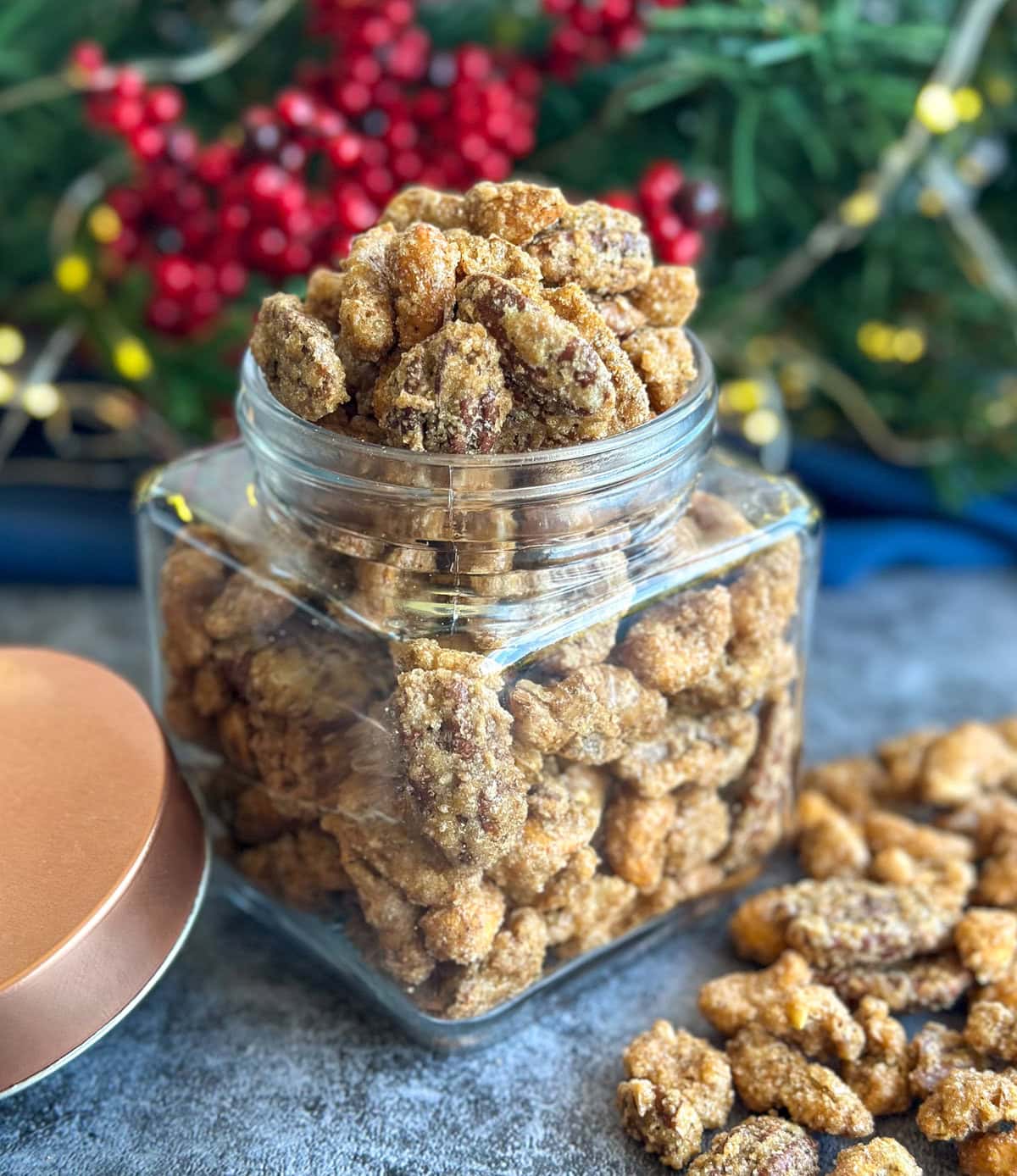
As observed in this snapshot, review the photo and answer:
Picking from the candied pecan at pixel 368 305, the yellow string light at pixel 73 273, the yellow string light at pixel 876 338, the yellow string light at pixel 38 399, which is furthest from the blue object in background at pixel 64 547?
the yellow string light at pixel 876 338

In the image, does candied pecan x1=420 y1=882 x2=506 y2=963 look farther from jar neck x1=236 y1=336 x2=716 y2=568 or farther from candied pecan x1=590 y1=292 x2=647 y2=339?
candied pecan x1=590 y1=292 x2=647 y2=339

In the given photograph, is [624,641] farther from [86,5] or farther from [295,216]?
[86,5]

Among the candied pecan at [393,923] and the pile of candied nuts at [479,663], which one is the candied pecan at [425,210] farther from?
the candied pecan at [393,923]

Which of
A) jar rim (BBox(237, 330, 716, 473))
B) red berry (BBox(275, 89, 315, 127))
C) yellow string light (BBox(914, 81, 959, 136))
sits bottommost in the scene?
jar rim (BBox(237, 330, 716, 473))

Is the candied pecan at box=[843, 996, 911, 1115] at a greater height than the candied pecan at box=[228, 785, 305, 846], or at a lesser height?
lesser

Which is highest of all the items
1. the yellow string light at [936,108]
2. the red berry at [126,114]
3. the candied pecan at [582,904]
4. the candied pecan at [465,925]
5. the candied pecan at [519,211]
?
the candied pecan at [519,211]

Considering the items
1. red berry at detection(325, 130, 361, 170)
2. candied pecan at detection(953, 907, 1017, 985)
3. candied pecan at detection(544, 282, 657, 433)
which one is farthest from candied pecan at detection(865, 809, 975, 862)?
red berry at detection(325, 130, 361, 170)

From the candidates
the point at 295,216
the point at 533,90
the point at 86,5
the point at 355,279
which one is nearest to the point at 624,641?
the point at 355,279
